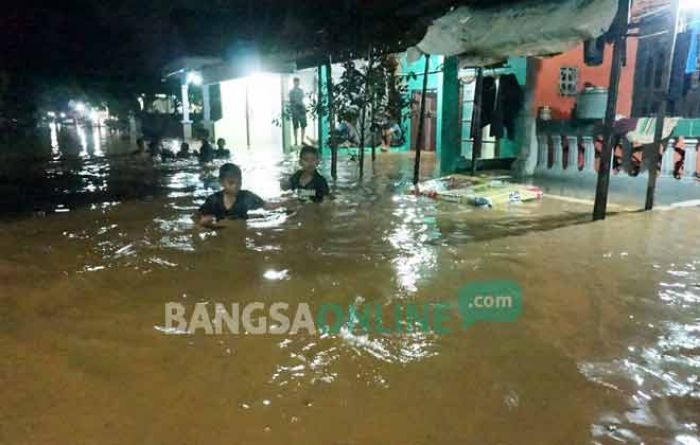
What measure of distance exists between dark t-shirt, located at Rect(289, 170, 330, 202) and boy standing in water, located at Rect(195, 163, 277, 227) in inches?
56.9

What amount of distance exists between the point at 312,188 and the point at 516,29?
380cm

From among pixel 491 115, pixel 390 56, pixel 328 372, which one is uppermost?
pixel 390 56

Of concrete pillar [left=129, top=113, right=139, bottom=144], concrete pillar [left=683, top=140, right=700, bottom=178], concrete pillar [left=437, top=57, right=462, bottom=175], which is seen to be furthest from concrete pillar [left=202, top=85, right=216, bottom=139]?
concrete pillar [left=683, top=140, right=700, bottom=178]

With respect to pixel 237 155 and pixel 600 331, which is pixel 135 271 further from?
pixel 237 155

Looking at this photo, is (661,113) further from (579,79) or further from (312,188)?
(312,188)

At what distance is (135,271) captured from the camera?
4773 mm

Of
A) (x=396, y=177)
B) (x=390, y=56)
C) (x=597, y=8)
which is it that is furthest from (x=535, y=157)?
(x=597, y=8)

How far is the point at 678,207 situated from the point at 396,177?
5363mm

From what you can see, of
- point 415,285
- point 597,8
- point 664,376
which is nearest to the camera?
point 664,376

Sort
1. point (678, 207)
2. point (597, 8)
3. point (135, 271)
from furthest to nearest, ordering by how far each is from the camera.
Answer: point (678, 207), point (597, 8), point (135, 271)

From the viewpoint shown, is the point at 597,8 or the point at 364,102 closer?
the point at 597,8

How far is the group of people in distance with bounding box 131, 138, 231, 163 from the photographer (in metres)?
14.4

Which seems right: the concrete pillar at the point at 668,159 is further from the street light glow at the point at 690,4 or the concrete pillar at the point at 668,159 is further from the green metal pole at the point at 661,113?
the street light glow at the point at 690,4

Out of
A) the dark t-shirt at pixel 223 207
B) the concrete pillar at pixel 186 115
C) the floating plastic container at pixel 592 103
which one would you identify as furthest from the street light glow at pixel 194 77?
the dark t-shirt at pixel 223 207
